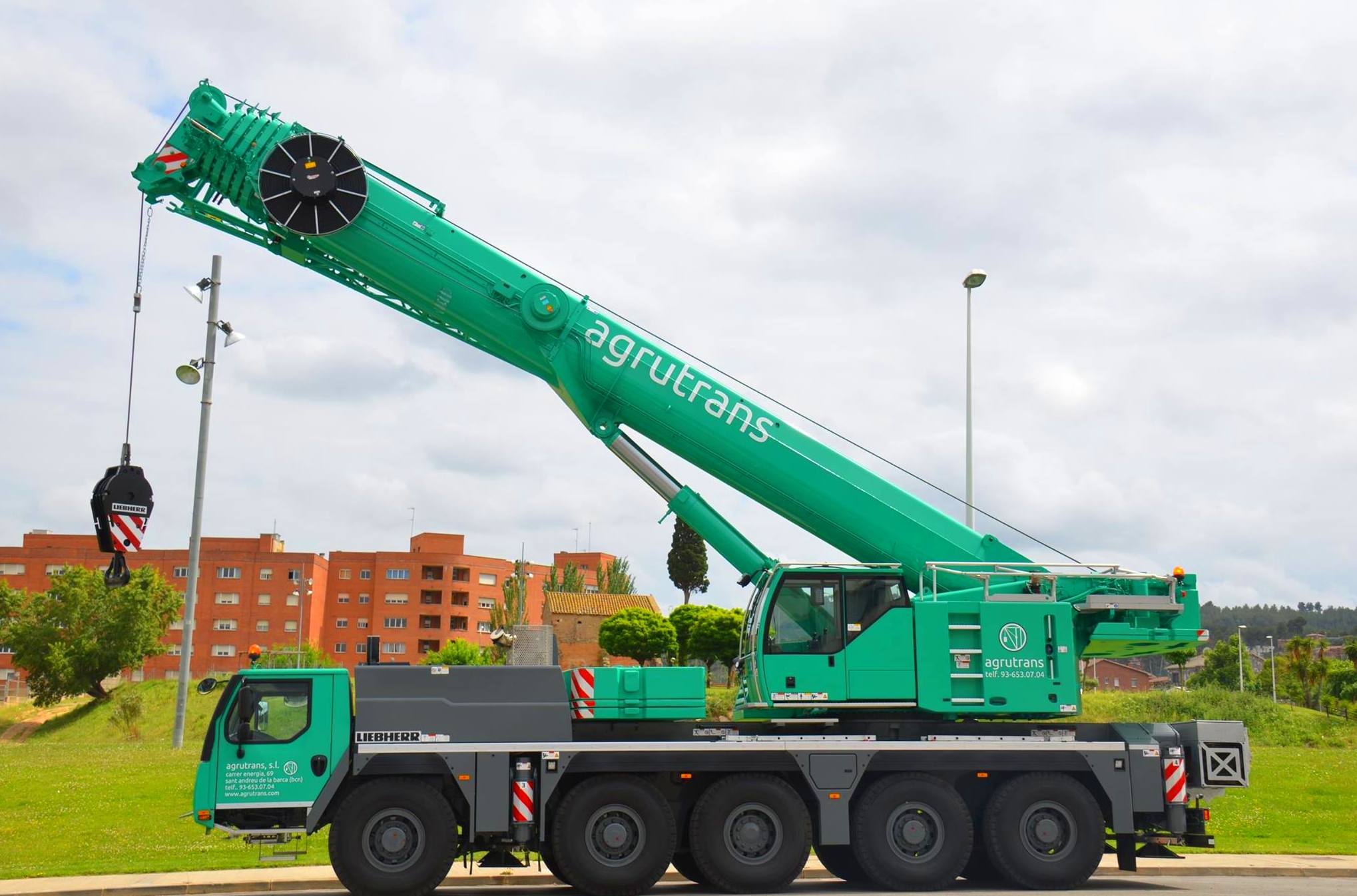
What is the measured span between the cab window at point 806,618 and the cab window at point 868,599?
113 mm

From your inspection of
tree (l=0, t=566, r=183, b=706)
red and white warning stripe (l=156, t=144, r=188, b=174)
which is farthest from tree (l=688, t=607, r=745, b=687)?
red and white warning stripe (l=156, t=144, r=188, b=174)

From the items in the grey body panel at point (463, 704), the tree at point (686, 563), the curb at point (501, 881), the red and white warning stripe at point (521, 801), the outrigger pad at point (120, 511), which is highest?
the tree at point (686, 563)

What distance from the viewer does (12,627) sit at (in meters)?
66.3

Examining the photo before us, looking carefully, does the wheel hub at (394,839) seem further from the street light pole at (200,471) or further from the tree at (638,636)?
the tree at (638,636)

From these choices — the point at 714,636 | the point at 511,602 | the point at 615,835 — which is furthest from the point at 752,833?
the point at 511,602

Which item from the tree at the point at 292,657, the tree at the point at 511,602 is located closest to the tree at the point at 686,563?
the tree at the point at 511,602

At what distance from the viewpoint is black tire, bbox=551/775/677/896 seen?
13086 mm

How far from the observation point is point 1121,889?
558 inches

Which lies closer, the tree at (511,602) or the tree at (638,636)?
the tree at (638,636)

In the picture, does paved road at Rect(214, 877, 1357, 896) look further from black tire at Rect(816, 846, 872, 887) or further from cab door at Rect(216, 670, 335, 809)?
cab door at Rect(216, 670, 335, 809)

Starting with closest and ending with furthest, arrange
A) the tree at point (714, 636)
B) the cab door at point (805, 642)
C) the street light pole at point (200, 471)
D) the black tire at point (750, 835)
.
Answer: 1. the black tire at point (750, 835)
2. the cab door at point (805, 642)
3. the street light pole at point (200, 471)
4. the tree at point (714, 636)

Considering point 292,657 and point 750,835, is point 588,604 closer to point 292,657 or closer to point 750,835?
point 292,657

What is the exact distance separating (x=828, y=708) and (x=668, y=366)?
14.5 ft

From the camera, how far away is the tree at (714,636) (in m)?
60.1
